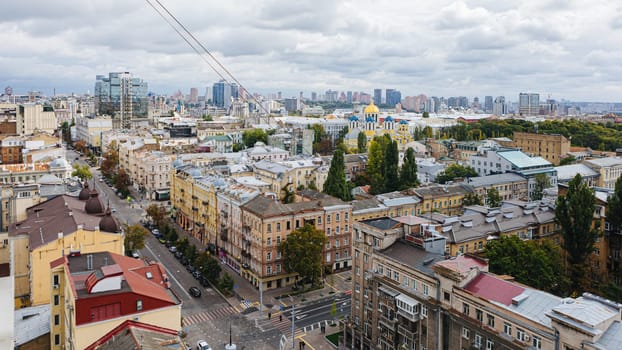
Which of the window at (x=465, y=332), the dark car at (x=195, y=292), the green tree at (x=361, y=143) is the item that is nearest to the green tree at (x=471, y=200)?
the dark car at (x=195, y=292)

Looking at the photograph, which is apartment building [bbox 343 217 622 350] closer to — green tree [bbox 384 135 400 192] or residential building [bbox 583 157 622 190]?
green tree [bbox 384 135 400 192]

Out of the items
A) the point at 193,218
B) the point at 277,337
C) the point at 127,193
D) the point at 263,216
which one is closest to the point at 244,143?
the point at 127,193

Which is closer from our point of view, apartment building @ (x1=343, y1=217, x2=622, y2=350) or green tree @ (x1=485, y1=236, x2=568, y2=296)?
apartment building @ (x1=343, y1=217, x2=622, y2=350)

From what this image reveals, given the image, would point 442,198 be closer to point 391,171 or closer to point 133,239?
point 391,171

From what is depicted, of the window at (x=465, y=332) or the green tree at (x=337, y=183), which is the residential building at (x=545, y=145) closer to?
the green tree at (x=337, y=183)

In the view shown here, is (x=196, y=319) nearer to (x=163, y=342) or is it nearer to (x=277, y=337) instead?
(x=277, y=337)

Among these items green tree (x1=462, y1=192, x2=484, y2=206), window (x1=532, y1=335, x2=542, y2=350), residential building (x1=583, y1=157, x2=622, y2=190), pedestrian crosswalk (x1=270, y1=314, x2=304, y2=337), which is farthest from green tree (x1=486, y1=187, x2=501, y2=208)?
window (x1=532, y1=335, x2=542, y2=350)
